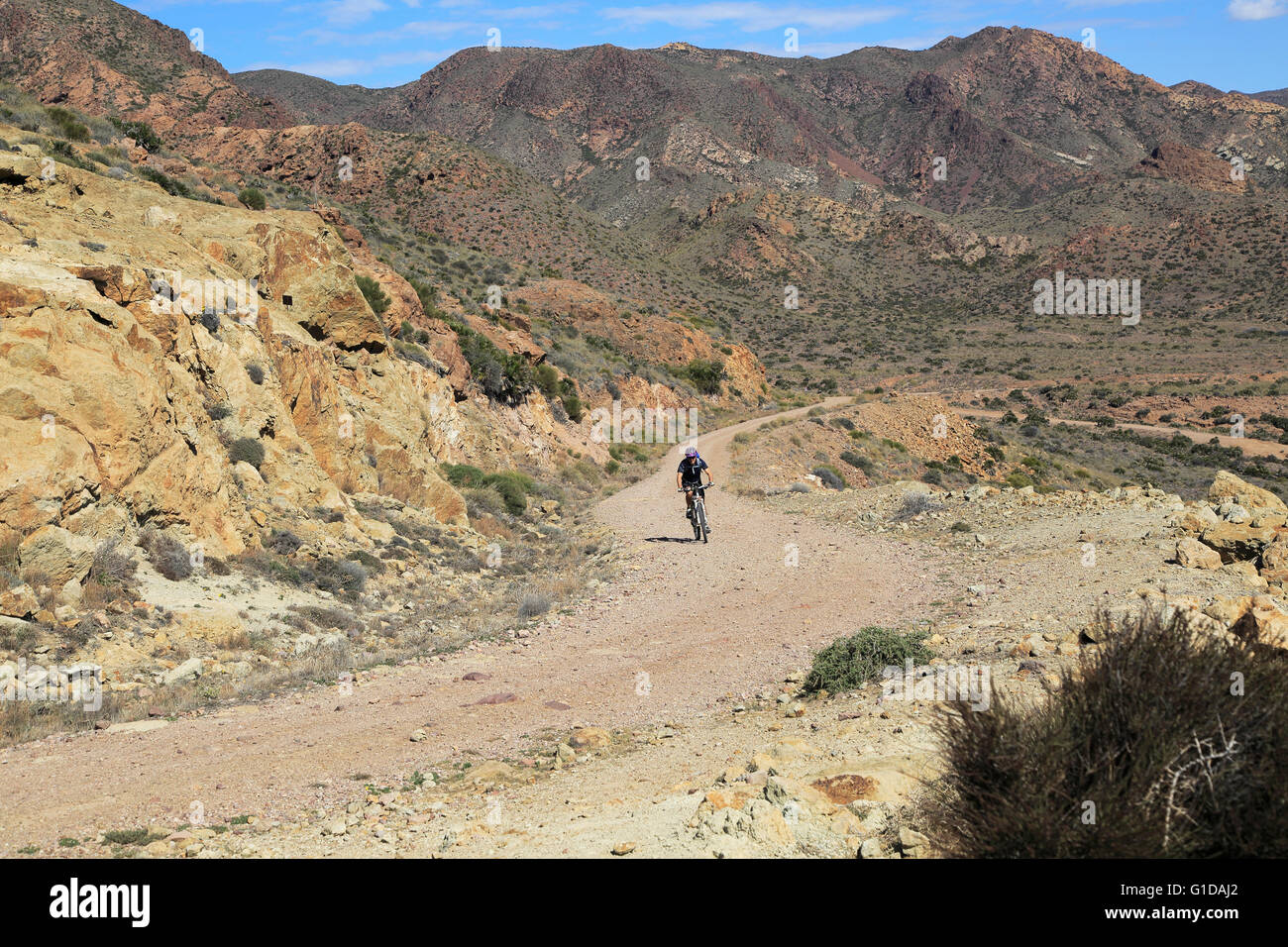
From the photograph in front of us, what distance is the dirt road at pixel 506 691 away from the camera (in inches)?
212

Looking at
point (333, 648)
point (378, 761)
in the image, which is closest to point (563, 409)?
point (333, 648)

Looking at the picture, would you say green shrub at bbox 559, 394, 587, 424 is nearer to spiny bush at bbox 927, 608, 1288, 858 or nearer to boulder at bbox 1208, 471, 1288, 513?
boulder at bbox 1208, 471, 1288, 513

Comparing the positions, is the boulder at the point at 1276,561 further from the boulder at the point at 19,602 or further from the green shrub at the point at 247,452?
the green shrub at the point at 247,452

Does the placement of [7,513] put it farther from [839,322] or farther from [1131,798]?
[839,322]

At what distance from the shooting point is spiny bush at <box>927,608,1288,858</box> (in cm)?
321

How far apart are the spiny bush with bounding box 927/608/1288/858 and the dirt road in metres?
4.03

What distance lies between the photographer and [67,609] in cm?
812

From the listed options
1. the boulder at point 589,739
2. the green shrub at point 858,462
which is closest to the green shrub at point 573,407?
the green shrub at point 858,462

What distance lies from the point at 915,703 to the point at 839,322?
8221cm

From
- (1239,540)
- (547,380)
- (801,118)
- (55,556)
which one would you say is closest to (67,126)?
(547,380)

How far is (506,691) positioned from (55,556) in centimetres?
473

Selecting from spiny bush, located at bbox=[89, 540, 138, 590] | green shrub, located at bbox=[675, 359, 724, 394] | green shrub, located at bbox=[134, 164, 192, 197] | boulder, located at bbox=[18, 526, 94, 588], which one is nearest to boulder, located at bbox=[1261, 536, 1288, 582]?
spiny bush, located at bbox=[89, 540, 138, 590]

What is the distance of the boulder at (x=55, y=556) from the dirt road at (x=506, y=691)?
2568mm

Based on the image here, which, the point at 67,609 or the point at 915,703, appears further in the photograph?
the point at 67,609
